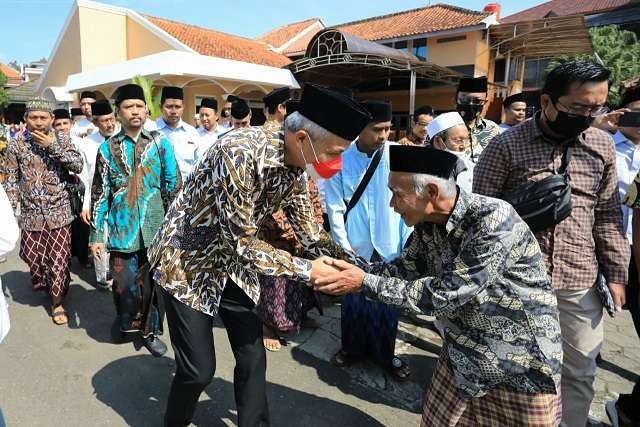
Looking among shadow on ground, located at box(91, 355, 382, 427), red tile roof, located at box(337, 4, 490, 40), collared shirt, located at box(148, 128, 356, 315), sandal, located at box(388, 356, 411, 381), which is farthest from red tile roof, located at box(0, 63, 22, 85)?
sandal, located at box(388, 356, 411, 381)

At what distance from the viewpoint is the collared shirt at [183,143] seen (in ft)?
17.0

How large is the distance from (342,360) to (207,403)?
1065 mm

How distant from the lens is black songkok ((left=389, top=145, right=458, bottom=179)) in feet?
5.44

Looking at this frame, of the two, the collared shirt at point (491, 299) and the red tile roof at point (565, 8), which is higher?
the red tile roof at point (565, 8)

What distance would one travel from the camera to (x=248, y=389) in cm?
228

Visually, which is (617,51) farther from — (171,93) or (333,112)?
(333,112)

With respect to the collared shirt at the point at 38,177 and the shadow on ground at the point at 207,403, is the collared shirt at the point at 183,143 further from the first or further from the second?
the shadow on ground at the point at 207,403

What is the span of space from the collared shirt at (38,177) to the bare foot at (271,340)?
227cm

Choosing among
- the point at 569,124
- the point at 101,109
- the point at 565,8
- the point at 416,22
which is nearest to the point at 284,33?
the point at 416,22

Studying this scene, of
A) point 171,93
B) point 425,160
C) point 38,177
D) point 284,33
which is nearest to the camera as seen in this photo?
point 425,160

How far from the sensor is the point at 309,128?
1903 millimetres

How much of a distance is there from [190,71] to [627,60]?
1577 centimetres

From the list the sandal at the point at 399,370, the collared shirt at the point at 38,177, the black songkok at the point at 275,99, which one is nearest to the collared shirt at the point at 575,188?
the sandal at the point at 399,370

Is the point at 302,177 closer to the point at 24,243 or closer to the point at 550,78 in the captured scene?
the point at 550,78
